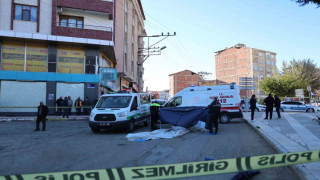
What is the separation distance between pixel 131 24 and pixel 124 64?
765cm

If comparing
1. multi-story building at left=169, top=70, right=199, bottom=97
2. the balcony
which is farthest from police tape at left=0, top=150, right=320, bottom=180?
multi-story building at left=169, top=70, right=199, bottom=97

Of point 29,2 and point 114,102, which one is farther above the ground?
point 29,2

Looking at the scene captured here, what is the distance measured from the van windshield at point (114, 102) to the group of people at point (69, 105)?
9247 mm

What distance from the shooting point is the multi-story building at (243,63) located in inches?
3337

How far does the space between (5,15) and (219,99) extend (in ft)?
61.0

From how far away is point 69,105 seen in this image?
21.3 meters

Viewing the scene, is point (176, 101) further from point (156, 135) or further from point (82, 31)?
point (82, 31)

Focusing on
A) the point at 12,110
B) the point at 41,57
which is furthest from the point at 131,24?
the point at 12,110

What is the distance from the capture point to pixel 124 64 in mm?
30281

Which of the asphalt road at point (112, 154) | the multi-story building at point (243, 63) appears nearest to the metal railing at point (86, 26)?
the asphalt road at point (112, 154)

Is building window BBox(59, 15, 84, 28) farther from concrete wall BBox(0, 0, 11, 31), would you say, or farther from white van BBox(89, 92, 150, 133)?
white van BBox(89, 92, 150, 133)

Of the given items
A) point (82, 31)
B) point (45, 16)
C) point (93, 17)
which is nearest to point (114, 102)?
point (82, 31)

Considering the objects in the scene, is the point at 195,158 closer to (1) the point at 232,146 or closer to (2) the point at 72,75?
(1) the point at 232,146

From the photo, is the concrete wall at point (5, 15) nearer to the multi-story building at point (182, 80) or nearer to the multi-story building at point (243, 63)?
the multi-story building at point (243, 63)
